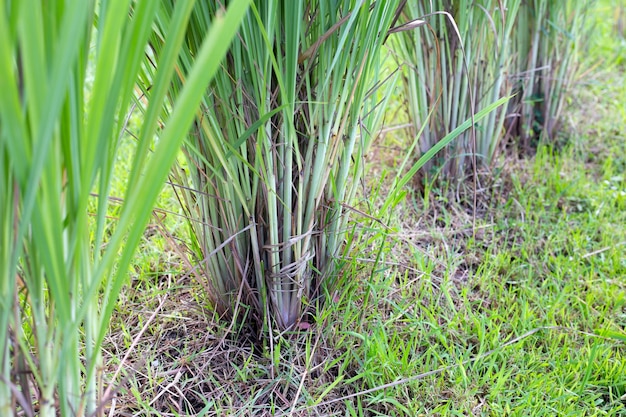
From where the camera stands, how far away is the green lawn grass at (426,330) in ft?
3.68

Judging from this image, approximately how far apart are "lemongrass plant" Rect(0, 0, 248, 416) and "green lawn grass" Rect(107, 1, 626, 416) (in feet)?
1.21

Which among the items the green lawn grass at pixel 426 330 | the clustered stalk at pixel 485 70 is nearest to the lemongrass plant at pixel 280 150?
the green lawn grass at pixel 426 330

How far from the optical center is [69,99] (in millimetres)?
632

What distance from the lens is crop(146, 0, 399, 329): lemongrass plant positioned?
37.5 inches

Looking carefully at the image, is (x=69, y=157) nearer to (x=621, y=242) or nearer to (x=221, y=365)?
(x=221, y=365)

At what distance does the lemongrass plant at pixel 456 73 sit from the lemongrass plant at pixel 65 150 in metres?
1.07

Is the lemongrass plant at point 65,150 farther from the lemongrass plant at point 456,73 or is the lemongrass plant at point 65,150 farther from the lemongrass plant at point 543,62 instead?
the lemongrass plant at point 543,62

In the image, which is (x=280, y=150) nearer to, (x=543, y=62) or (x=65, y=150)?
(x=65, y=150)

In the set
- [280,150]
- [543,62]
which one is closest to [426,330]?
[280,150]

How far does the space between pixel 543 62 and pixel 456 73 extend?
22.0 inches

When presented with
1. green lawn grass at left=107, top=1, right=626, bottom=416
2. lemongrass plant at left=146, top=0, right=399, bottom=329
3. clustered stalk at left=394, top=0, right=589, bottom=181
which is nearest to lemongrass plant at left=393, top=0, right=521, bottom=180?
clustered stalk at left=394, top=0, right=589, bottom=181

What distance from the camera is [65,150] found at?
0.64m

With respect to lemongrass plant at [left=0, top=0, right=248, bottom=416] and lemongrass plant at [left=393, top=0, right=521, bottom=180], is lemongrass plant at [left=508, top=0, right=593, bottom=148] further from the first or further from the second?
lemongrass plant at [left=0, top=0, right=248, bottom=416]

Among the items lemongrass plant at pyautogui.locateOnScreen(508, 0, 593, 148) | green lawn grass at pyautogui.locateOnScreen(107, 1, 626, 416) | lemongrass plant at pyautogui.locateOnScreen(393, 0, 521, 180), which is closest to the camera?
green lawn grass at pyautogui.locateOnScreen(107, 1, 626, 416)
